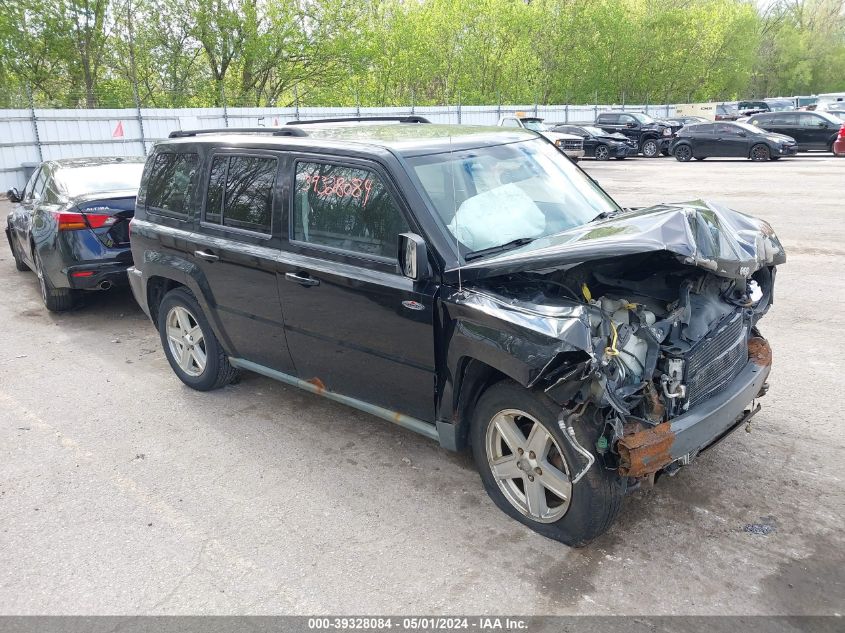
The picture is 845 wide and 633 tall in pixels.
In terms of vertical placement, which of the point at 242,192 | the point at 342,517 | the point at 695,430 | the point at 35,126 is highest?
the point at 35,126

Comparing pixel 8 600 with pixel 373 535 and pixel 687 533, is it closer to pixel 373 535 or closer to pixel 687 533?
pixel 373 535

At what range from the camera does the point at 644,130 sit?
27219mm

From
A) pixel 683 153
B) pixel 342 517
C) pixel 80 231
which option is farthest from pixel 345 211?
pixel 683 153

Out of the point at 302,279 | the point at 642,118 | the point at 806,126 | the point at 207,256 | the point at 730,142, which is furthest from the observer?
the point at 642,118

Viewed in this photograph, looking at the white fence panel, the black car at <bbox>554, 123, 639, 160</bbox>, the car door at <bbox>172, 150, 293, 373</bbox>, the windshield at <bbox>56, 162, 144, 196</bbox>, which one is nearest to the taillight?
the windshield at <bbox>56, 162, 144, 196</bbox>

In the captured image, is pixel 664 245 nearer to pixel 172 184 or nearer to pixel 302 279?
pixel 302 279

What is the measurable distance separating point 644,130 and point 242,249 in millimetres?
25654

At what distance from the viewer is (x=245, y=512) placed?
383 cm

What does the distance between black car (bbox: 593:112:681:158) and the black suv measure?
24417 mm

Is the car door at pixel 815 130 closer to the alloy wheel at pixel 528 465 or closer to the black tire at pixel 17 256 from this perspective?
the black tire at pixel 17 256

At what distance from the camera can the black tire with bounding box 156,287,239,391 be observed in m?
5.25

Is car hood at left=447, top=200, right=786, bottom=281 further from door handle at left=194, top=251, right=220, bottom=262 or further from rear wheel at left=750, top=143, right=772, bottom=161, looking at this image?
rear wheel at left=750, top=143, right=772, bottom=161

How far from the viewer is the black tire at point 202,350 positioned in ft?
17.2

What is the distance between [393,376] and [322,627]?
55.4 inches
